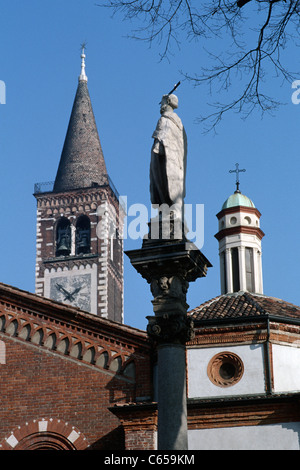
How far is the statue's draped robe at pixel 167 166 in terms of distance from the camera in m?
10.4

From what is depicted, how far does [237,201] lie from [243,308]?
21.7 feet

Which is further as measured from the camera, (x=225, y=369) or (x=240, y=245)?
(x=240, y=245)

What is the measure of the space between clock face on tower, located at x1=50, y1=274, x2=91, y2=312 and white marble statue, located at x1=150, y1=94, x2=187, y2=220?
45571mm

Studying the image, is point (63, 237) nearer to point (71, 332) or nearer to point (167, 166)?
point (71, 332)

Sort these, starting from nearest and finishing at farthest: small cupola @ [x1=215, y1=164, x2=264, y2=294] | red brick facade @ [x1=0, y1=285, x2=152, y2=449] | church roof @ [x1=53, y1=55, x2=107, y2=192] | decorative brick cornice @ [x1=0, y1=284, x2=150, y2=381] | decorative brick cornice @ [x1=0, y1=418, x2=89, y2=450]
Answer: decorative brick cornice @ [x1=0, y1=418, x2=89, y2=450], red brick facade @ [x1=0, y1=285, x2=152, y2=449], decorative brick cornice @ [x1=0, y1=284, x2=150, y2=381], small cupola @ [x1=215, y1=164, x2=264, y2=294], church roof @ [x1=53, y1=55, x2=107, y2=192]

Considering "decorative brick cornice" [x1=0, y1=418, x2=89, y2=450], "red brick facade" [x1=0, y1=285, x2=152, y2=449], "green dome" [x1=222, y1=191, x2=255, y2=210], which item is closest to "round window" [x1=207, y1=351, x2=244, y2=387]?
"red brick facade" [x1=0, y1=285, x2=152, y2=449]

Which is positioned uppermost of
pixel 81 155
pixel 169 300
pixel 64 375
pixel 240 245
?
pixel 81 155

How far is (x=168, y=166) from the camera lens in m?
10.4

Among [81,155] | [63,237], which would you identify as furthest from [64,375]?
[81,155]

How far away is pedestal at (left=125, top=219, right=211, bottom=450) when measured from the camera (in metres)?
9.73

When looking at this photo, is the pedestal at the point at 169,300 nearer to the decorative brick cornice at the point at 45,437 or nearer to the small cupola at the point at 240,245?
the decorative brick cornice at the point at 45,437

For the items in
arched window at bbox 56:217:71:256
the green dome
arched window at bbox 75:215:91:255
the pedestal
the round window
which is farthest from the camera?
arched window at bbox 75:215:91:255

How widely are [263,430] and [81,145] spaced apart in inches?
1748

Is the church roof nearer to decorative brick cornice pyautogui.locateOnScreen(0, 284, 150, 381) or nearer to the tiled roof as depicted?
the tiled roof
